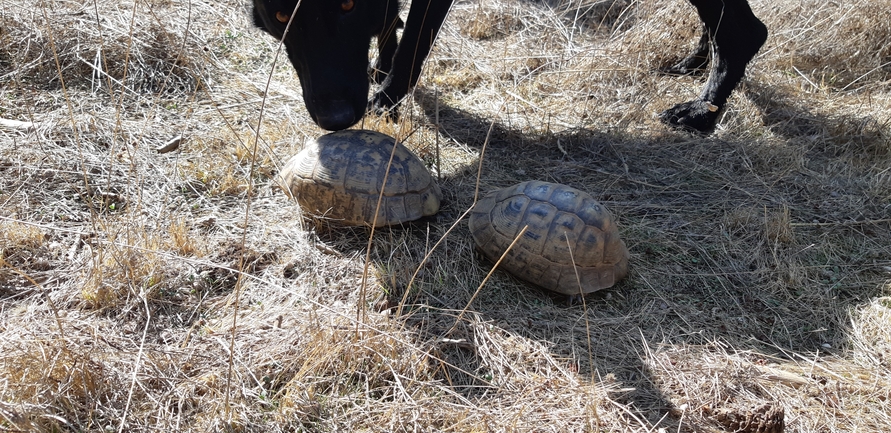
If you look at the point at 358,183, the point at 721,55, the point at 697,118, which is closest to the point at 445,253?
the point at 358,183

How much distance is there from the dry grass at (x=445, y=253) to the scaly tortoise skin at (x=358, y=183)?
0.42 ft

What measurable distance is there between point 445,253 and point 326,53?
4.37 feet

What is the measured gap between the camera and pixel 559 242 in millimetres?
2904

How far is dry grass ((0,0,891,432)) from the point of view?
2.27 metres

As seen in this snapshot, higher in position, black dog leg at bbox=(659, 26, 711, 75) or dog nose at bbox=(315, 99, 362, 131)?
dog nose at bbox=(315, 99, 362, 131)

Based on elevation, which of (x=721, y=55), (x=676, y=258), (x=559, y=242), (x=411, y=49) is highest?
(x=411, y=49)

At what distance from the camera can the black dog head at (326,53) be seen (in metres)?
3.22

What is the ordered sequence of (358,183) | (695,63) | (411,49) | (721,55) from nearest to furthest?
(358,183)
(411,49)
(721,55)
(695,63)

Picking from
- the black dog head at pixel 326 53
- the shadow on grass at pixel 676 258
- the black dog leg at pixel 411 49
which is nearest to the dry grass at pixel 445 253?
the shadow on grass at pixel 676 258

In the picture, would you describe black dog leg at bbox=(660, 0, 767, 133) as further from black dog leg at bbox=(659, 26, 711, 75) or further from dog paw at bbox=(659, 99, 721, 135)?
black dog leg at bbox=(659, 26, 711, 75)

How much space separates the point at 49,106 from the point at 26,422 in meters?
3.14

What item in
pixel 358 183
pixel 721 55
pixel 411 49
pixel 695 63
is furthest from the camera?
pixel 695 63

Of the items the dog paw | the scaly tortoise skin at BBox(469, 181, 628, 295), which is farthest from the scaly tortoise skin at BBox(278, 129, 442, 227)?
the dog paw

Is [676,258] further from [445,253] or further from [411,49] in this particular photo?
[411,49]
